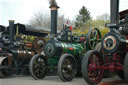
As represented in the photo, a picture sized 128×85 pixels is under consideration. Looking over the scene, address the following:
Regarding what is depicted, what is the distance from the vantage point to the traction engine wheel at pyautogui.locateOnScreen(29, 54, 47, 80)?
6366 millimetres

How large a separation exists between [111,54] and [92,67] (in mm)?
551

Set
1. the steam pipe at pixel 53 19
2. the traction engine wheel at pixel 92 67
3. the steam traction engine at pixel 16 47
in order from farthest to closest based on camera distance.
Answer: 1. the steam traction engine at pixel 16 47
2. the steam pipe at pixel 53 19
3. the traction engine wheel at pixel 92 67

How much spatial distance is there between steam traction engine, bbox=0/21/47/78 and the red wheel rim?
3.26 metres

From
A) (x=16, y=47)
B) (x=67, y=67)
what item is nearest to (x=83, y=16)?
(x=16, y=47)

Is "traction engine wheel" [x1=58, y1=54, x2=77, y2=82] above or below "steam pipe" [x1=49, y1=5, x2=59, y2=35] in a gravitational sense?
below

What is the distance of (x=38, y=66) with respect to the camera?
21.7 feet

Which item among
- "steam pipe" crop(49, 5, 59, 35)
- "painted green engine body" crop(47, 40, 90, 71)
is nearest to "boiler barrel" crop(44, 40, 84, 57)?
"painted green engine body" crop(47, 40, 90, 71)

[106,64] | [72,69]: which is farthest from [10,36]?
[106,64]

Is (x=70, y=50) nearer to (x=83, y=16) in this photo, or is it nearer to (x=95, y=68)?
(x=95, y=68)

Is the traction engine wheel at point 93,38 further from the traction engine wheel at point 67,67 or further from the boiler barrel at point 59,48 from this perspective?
the traction engine wheel at point 67,67

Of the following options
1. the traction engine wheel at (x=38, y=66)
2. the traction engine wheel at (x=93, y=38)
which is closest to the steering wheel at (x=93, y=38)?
the traction engine wheel at (x=93, y=38)

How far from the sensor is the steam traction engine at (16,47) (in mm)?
7448

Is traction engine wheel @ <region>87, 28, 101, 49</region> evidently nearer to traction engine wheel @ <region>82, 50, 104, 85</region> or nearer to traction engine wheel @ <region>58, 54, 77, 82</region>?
traction engine wheel @ <region>58, 54, 77, 82</region>

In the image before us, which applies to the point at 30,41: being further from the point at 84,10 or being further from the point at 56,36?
the point at 84,10
